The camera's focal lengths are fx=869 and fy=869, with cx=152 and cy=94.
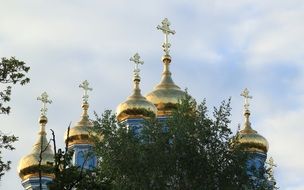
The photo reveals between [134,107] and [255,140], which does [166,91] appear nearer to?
[134,107]

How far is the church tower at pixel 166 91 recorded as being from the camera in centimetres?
2927

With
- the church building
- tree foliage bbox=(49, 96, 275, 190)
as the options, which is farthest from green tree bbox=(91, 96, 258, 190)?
the church building

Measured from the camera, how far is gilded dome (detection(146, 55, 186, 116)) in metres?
29.3

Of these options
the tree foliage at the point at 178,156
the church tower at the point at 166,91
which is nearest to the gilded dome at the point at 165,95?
the church tower at the point at 166,91

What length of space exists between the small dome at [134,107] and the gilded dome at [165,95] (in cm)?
49

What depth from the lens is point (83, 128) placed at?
104 ft

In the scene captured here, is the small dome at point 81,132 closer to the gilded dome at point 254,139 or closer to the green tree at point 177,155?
the gilded dome at point 254,139

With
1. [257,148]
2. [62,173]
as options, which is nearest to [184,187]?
[62,173]

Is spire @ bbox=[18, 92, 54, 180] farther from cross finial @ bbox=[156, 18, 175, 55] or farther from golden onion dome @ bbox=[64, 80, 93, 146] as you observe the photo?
cross finial @ bbox=[156, 18, 175, 55]

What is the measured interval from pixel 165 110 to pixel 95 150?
34.9ft

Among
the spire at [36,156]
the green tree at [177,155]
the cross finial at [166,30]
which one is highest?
the cross finial at [166,30]

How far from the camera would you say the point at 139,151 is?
17703mm

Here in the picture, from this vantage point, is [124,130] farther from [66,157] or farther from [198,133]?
[66,157]

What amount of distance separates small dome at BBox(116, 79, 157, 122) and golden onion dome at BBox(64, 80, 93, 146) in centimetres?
184
